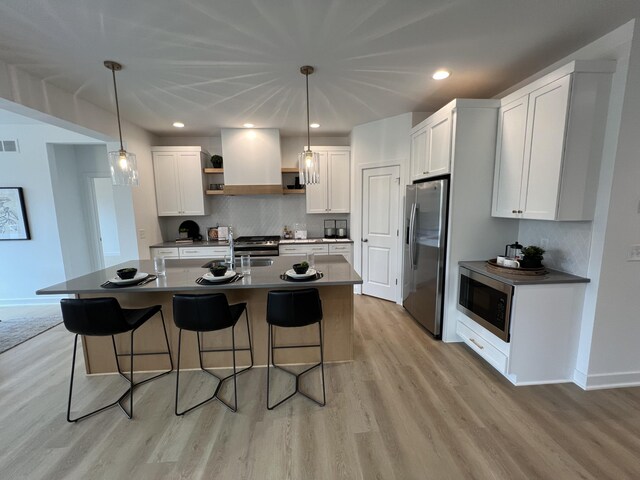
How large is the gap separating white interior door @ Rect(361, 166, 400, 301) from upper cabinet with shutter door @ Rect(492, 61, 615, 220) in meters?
1.62

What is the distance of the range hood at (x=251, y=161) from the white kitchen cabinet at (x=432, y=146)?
209cm

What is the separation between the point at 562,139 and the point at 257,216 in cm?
408

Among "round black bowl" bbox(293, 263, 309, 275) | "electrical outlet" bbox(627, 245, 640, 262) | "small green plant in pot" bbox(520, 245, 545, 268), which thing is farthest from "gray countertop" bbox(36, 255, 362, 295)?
"electrical outlet" bbox(627, 245, 640, 262)

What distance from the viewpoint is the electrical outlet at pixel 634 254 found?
6.47 feet

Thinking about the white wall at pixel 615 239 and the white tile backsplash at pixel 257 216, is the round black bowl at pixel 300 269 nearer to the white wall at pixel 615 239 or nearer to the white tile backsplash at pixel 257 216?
A: the white wall at pixel 615 239

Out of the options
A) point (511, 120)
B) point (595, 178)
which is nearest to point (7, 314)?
point (511, 120)

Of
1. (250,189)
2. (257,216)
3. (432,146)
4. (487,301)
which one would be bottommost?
(487,301)

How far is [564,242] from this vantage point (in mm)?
2260

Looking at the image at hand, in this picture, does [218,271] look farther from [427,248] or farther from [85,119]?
[85,119]

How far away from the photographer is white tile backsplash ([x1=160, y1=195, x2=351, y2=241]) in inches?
185

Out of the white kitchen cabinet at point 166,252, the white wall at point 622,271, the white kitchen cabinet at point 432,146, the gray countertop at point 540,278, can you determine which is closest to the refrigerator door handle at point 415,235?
the white kitchen cabinet at point 432,146

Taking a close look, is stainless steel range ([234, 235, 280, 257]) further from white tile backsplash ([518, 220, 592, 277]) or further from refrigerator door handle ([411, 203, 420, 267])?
white tile backsplash ([518, 220, 592, 277])

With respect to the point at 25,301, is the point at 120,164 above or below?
above

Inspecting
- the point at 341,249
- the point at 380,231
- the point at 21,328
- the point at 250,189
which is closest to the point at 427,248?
the point at 380,231
